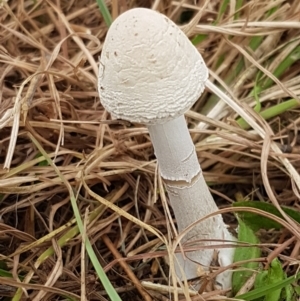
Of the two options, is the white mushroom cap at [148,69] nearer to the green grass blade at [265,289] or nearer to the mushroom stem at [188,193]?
the mushroom stem at [188,193]

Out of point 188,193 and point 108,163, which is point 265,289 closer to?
point 188,193

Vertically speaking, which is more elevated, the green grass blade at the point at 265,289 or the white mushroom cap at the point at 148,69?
the white mushroom cap at the point at 148,69

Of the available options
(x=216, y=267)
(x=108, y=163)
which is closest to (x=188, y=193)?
(x=216, y=267)

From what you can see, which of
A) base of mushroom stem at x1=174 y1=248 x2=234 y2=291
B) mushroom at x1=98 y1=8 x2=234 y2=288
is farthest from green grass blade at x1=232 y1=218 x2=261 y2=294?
mushroom at x1=98 y1=8 x2=234 y2=288

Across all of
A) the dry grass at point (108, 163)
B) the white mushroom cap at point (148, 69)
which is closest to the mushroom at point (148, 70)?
the white mushroom cap at point (148, 69)

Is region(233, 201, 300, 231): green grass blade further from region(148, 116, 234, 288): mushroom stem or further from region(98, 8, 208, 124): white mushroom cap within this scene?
region(98, 8, 208, 124): white mushroom cap

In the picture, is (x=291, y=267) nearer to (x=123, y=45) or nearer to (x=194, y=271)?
(x=194, y=271)

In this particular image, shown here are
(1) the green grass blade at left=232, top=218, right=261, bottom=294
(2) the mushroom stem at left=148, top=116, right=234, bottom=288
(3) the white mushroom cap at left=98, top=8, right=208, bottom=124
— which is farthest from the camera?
(1) the green grass blade at left=232, top=218, right=261, bottom=294
